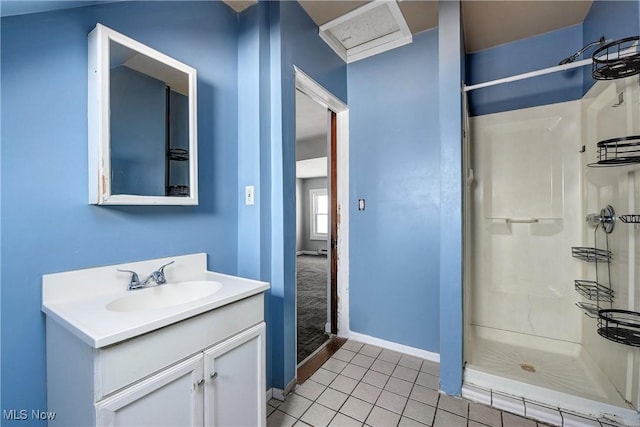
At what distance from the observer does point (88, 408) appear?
0.75 meters

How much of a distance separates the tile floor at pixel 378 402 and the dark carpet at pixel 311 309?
1.14 feet

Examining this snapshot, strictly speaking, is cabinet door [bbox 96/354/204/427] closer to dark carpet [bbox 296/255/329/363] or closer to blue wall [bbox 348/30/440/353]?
dark carpet [bbox 296/255/329/363]

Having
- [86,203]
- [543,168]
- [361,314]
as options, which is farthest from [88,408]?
[543,168]

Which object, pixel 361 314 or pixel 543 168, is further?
pixel 361 314

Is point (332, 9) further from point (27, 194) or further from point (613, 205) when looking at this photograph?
point (613, 205)

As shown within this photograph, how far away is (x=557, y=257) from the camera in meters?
2.10

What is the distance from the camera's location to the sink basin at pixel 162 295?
108cm

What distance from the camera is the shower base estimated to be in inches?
55.9

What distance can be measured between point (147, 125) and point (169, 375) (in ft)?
3.59

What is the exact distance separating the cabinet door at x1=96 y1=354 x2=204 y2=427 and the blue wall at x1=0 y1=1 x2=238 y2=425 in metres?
0.45

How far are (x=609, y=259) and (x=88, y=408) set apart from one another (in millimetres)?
2671

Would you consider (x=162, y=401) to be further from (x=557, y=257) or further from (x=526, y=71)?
(x=526, y=71)

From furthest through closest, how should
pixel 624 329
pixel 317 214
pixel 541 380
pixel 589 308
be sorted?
1. pixel 317 214
2. pixel 589 308
3. pixel 541 380
4. pixel 624 329

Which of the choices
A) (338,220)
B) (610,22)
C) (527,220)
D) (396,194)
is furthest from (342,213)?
(610,22)
